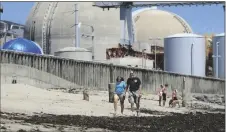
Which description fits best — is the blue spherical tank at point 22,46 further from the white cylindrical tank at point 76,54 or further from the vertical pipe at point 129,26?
the vertical pipe at point 129,26

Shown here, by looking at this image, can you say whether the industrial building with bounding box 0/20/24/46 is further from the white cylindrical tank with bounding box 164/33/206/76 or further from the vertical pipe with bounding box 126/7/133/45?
the white cylindrical tank with bounding box 164/33/206/76

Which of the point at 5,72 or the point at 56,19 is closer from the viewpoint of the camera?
the point at 5,72

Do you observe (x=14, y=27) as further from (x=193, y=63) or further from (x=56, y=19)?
(x=193, y=63)

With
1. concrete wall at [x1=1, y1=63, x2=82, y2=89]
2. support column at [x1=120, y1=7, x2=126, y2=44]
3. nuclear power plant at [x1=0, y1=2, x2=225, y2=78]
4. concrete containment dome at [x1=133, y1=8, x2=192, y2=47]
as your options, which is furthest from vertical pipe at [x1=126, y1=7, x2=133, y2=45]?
concrete wall at [x1=1, y1=63, x2=82, y2=89]

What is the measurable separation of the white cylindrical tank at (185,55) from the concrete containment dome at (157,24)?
2349 centimetres

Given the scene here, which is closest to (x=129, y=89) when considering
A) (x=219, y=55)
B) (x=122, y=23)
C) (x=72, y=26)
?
(x=72, y=26)

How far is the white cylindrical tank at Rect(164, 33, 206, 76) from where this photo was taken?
57906mm

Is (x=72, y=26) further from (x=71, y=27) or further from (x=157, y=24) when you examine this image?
(x=157, y=24)

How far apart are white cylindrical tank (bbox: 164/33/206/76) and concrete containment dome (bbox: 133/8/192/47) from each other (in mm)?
23486

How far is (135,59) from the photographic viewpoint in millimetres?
60938

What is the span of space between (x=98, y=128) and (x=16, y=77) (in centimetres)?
2053

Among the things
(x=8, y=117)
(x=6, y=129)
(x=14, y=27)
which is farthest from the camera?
(x=14, y=27)

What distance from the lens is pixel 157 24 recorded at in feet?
291

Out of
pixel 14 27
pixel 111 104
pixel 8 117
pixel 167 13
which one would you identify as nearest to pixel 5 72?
pixel 111 104
